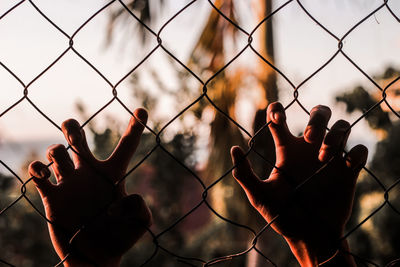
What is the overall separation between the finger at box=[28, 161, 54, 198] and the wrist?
1.14 feet

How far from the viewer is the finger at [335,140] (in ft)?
1.93

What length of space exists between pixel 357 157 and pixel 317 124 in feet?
0.24

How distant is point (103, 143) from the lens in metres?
4.61

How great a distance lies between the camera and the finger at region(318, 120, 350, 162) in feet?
1.93

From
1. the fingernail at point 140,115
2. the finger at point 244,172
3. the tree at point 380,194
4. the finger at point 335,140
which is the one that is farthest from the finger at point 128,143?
the tree at point 380,194

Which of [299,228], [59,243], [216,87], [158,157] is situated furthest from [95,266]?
[158,157]

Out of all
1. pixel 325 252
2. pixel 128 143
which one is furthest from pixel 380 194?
pixel 128 143

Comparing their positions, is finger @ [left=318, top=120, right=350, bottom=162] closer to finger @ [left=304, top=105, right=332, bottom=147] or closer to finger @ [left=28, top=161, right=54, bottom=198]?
finger @ [left=304, top=105, right=332, bottom=147]

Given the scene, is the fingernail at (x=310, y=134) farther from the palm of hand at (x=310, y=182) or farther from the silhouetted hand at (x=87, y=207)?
the silhouetted hand at (x=87, y=207)

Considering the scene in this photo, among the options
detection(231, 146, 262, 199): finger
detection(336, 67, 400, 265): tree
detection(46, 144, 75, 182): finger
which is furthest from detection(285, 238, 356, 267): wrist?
detection(336, 67, 400, 265): tree

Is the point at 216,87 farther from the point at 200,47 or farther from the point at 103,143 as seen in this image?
the point at 103,143

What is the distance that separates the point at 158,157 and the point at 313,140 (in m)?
4.45

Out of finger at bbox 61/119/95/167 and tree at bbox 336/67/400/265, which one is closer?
finger at bbox 61/119/95/167

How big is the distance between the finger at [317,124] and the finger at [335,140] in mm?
13
